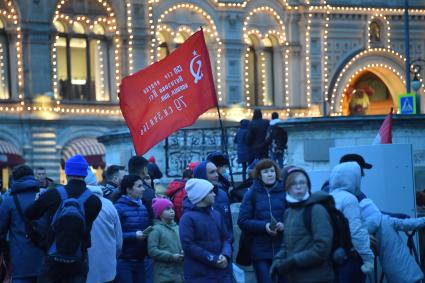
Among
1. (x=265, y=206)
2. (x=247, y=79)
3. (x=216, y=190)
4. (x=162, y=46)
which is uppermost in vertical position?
(x=162, y=46)

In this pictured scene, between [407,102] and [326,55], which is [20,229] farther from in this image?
[326,55]

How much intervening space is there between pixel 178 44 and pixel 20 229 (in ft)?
93.7

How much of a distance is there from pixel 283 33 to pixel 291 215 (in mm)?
33009

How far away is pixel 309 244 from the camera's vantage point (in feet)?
34.6

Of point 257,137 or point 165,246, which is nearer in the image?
point 165,246

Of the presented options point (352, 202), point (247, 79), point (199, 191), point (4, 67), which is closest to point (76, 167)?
point (199, 191)

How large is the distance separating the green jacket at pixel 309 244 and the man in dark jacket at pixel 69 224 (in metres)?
2.09

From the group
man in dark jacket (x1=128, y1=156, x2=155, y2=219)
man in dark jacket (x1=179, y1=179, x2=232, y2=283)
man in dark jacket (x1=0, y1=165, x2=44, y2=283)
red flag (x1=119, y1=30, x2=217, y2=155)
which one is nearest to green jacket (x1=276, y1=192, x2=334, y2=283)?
man in dark jacket (x1=179, y1=179, x2=232, y2=283)

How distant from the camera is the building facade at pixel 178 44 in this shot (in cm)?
3750

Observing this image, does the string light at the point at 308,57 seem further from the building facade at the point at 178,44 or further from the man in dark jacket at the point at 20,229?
the man in dark jacket at the point at 20,229

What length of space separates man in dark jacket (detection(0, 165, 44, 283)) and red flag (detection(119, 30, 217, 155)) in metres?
2.71

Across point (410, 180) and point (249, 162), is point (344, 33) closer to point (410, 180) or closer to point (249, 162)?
point (249, 162)

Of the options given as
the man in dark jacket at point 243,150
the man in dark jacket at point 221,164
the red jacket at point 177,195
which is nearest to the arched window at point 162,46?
the man in dark jacket at point 243,150

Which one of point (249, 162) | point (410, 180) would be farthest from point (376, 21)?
point (410, 180)
